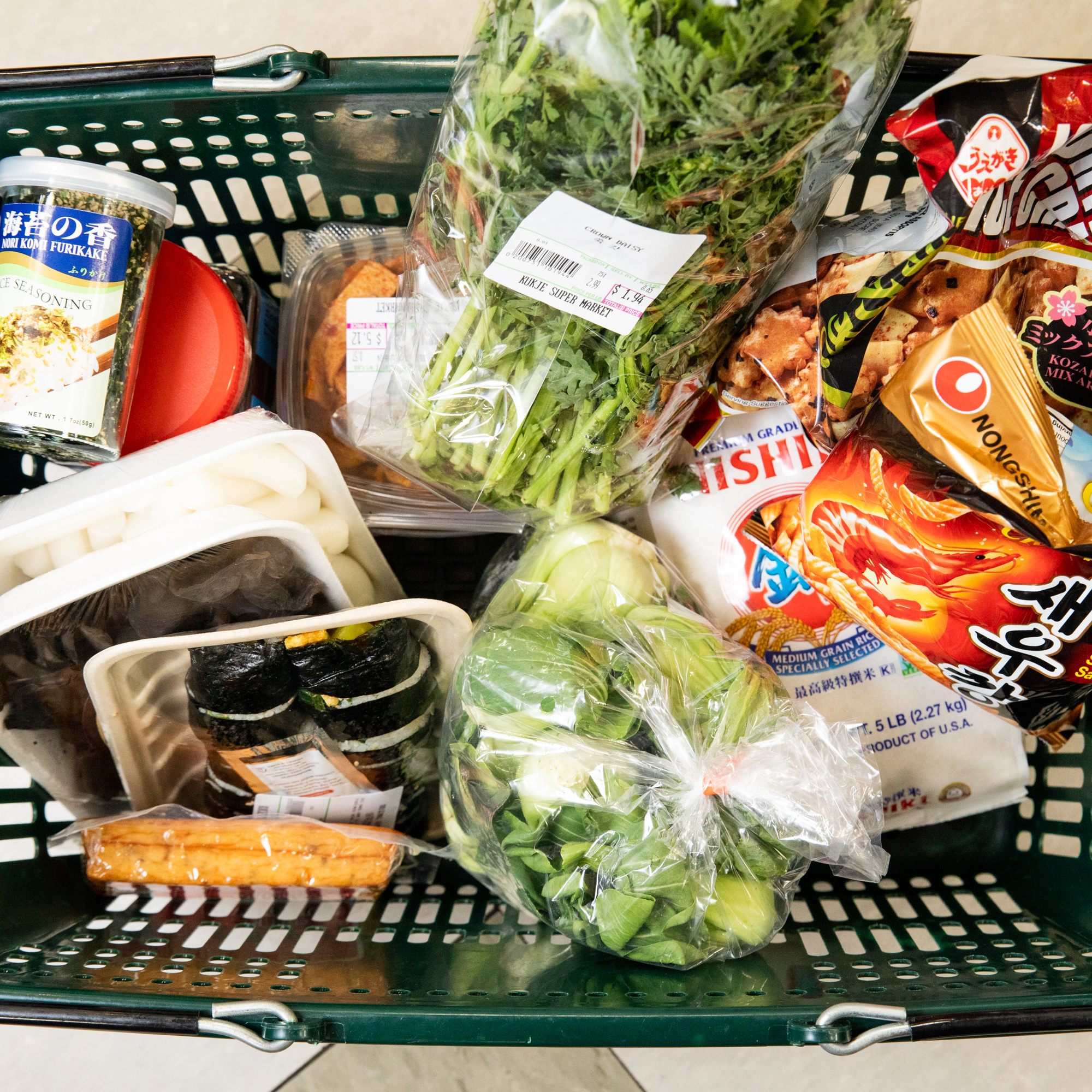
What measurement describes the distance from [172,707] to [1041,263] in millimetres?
952

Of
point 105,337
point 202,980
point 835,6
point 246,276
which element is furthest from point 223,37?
point 202,980

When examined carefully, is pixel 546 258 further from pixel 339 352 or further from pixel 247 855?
pixel 247 855

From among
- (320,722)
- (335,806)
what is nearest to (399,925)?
(335,806)

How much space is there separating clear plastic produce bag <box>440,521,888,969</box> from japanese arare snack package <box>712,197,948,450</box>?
247 millimetres

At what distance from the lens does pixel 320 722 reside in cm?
85

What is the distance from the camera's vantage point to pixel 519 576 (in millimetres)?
916

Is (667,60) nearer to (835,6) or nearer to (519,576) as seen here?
(835,6)

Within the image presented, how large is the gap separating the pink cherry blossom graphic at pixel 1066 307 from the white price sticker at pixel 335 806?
0.79 metres

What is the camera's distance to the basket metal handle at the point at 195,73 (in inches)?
31.1

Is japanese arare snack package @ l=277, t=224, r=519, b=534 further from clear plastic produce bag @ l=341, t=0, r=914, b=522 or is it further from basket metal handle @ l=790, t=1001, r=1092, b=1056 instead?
basket metal handle @ l=790, t=1001, r=1092, b=1056

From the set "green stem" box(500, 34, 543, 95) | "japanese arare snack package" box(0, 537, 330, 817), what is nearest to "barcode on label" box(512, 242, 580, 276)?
"green stem" box(500, 34, 543, 95)

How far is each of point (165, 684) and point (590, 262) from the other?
2.00 feet

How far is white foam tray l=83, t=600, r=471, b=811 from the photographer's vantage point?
2.56 feet

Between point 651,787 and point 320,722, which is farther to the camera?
point 320,722
